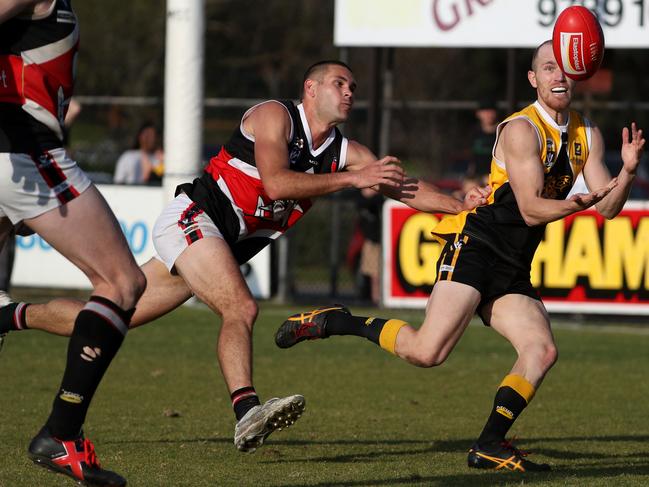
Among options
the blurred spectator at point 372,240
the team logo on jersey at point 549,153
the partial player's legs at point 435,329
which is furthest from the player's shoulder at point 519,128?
the blurred spectator at point 372,240

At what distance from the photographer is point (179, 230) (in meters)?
7.04

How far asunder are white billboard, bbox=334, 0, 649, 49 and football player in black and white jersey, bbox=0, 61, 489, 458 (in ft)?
27.2

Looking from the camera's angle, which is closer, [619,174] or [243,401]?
[243,401]

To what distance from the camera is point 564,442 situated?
770cm

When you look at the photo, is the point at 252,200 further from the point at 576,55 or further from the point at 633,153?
the point at 633,153

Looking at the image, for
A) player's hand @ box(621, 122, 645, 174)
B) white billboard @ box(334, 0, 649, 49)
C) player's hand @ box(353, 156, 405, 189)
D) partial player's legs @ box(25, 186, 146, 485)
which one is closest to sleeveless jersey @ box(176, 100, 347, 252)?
player's hand @ box(353, 156, 405, 189)

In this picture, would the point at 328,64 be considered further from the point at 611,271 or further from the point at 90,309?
the point at 611,271

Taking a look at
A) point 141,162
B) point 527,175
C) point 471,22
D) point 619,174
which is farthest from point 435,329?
point 141,162

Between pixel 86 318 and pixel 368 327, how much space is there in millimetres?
2269

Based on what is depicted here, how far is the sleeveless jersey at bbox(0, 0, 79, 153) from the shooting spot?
5.30 metres

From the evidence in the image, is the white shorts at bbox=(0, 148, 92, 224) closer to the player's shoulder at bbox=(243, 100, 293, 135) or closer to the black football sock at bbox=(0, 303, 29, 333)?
the player's shoulder at bbox=(243, 100, 293, 135)

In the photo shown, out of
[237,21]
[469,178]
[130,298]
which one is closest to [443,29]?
[469,178]

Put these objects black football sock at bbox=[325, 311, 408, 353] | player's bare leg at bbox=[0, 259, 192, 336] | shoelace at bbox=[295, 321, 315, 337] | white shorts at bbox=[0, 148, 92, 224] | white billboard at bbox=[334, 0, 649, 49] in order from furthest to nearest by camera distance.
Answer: white billboard at bbox=[334, 0, 649, 49], shoelace at bbox=[295, 321, 315, 337], player's bare leg at bbox=[0, 259, 192, 336], black football sock at bbox=[325, 311, 408, 353], white shorts at bbox=[0, 148, 92, 224]

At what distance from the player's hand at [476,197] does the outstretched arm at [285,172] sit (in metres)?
0.45
